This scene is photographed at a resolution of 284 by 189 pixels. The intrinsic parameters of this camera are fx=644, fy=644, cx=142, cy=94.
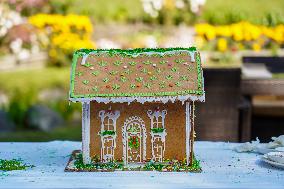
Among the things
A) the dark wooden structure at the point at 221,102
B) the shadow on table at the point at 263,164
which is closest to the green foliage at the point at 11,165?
the shadow on table at the point at 263,164

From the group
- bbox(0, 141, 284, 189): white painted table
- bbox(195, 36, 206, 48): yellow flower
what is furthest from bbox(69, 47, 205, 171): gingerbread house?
bbox(195, 36, 206, 48): yellow flower

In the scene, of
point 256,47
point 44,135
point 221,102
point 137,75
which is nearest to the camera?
point 137,75

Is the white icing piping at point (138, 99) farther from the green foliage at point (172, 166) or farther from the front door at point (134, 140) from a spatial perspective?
the green foliage at point (172, 166)

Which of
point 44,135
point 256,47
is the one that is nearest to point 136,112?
point 44,135

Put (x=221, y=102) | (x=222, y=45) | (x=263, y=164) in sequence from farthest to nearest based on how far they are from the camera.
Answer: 1. (x=222, y=45)
2. (x=221, y=102)
3. (x=263, y=164)

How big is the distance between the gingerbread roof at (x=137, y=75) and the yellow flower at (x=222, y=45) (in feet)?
26.2

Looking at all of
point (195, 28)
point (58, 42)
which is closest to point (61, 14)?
point (58, 42)

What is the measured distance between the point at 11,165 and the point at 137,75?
26.5 inches

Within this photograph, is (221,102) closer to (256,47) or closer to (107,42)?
(107,42)

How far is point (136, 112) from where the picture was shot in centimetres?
273

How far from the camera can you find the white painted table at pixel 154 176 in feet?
8.02

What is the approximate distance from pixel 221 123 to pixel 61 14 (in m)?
7.72

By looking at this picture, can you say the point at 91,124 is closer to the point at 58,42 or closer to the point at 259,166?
the point at 259,166

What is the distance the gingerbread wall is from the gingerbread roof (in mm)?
87
